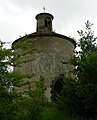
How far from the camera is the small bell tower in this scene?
25648 millimetres

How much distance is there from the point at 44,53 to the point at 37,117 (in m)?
9.36

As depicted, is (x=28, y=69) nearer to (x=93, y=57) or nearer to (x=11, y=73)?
(x=93, y=57)

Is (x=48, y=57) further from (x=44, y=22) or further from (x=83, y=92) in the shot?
(x=83, y=92)

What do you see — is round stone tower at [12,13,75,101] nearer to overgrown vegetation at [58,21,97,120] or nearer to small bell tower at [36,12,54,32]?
small bell tower at [36,12,54,32]

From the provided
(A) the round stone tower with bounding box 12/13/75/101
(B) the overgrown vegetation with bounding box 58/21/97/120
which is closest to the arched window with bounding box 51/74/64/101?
(A) the round stone tower with bounding box 12/13/75/101

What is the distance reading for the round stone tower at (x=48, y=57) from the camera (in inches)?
906

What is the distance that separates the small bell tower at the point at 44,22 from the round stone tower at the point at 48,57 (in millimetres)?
639

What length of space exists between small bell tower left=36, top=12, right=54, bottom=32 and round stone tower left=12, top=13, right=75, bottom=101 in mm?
639

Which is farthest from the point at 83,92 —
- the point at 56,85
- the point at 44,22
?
the point at 44,22

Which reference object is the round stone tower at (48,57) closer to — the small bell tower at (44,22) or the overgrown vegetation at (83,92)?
the small bell tower at (44,22)

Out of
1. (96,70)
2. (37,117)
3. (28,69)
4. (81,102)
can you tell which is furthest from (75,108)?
(28,69)

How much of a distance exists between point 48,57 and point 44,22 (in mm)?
3469

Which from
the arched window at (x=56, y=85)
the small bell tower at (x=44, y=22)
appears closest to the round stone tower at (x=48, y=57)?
the arched window at (x=56, y=85)

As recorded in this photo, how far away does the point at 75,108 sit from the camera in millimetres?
18094
